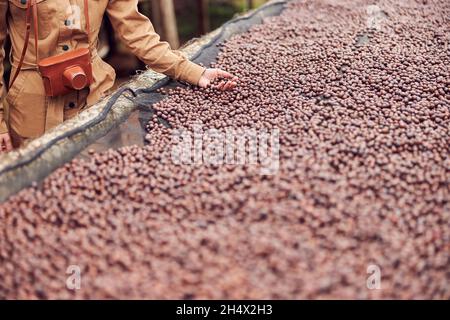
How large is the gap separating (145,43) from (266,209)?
131 cm

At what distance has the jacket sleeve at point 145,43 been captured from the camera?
260 cm

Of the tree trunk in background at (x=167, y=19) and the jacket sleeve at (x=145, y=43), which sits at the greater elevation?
the jacket sleeve at (x=145, y=43)

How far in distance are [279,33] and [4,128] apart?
206cm

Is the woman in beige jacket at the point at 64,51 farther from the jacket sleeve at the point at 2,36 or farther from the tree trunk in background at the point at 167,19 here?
the tree trunk in background at the point at 167,19

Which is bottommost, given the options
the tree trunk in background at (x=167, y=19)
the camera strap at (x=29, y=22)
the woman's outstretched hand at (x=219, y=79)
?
the tree trunk in background at (x=167, y=19)

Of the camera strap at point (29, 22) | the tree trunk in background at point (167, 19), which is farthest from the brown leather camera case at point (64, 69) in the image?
the tree trunk in background at point (167, 19)

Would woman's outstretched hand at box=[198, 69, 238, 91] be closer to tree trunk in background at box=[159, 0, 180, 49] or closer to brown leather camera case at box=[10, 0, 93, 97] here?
brown leather camera case at box=[10, 0, 93, 97]

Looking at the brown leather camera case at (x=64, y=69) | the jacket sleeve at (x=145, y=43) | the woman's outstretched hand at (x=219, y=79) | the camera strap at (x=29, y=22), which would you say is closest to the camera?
the camera strap at (x=29, y=22)

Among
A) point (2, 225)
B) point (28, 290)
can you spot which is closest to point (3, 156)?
point (2, 225)

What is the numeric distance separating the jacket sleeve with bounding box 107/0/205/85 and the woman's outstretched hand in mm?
34

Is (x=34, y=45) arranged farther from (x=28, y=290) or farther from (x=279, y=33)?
(x=279, y=33)

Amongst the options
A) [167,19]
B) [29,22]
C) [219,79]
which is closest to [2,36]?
[29,22]

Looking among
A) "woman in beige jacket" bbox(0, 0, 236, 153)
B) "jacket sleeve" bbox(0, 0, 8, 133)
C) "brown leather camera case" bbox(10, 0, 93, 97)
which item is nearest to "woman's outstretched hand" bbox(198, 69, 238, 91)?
"woman in beige jacket" bbox(0, 0, 236, 153)

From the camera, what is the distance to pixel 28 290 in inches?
63.9
